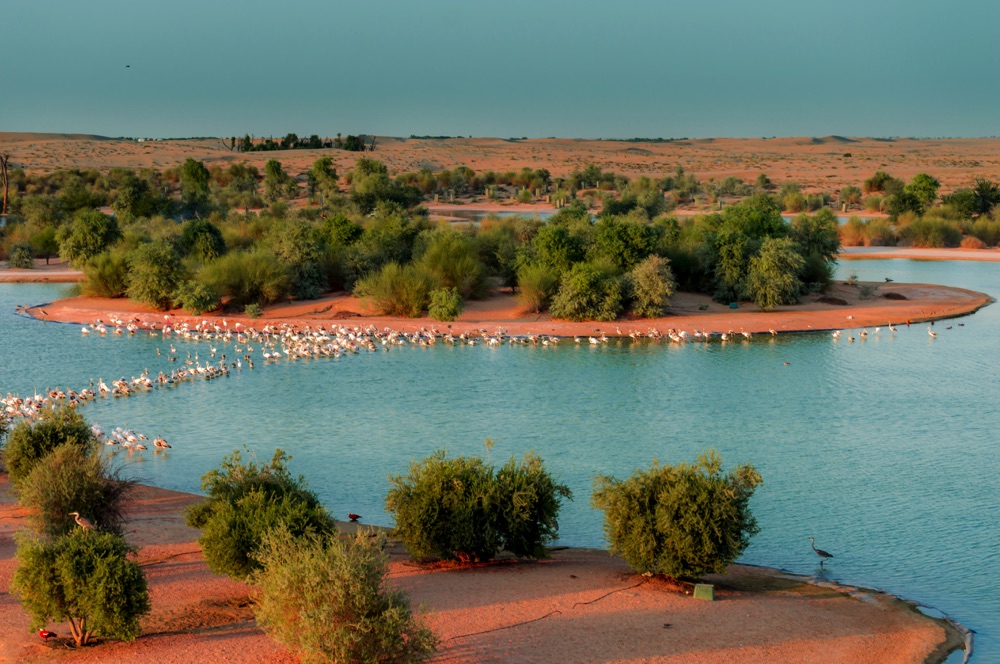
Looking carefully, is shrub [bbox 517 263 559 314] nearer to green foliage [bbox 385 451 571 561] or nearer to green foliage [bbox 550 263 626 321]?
green foliage [bbox 550 263 626 321]

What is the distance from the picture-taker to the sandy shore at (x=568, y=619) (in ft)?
38.0

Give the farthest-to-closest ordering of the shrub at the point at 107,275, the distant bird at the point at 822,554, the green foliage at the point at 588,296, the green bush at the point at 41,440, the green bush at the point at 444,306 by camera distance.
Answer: the shrub at the point at 107,275 < the green bush at the point at 444,306 < the green foliage at the point at 588,296 < the green bush at the point at 41,440 < the distant bird at the point at 822,554

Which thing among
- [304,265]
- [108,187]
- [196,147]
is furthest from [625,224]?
[196,147]

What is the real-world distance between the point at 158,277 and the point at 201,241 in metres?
4.71

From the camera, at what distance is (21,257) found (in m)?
53.4

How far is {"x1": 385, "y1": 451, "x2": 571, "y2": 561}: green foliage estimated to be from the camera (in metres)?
14.5

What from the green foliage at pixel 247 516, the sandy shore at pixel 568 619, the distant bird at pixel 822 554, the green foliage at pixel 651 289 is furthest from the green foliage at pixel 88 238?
the distant bird at pixel 822 554

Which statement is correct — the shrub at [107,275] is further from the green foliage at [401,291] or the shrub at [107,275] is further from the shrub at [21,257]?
the shrub at [21,257]

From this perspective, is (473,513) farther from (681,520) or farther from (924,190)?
(924,190)

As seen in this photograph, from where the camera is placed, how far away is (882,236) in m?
64.2

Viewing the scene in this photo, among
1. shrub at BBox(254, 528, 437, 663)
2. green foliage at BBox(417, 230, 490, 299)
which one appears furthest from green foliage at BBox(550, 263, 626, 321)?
shrub at BBox(254, 528, 437, 663)

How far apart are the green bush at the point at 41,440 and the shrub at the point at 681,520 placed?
27.4ft

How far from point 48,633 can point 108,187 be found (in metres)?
80.7

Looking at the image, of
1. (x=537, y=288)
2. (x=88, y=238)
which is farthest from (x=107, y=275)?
(x=537, y=288)
